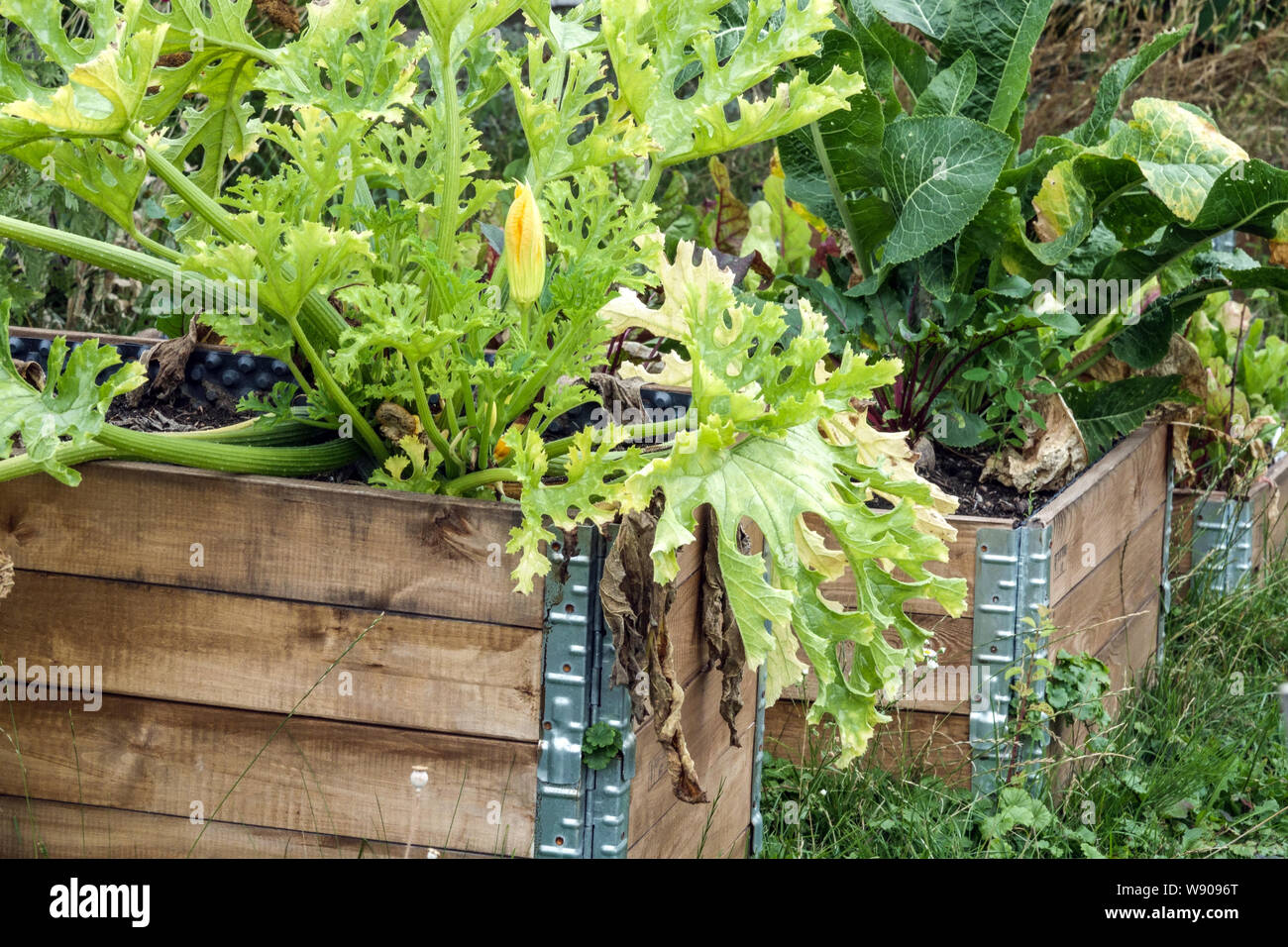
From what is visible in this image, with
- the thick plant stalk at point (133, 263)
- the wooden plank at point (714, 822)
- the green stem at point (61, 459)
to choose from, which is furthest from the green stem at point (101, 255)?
the wooden plank at point (714, 822)

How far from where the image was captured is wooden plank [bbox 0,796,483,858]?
160 centimetres

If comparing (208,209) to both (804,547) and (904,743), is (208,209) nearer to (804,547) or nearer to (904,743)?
(804,547)

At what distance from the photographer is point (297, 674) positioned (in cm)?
157

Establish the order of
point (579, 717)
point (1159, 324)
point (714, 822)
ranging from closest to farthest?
point (579, 717)
point (714, 822)
point (1159, 324)

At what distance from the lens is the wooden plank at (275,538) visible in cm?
151

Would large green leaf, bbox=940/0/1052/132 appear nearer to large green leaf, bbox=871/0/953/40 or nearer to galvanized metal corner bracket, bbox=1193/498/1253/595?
large green leaf, bbox=871/0/953/40

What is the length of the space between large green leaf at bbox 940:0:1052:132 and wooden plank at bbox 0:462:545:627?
4.45 feet

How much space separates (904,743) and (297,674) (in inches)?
40.2

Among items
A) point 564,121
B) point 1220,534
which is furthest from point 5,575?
point 1220,534

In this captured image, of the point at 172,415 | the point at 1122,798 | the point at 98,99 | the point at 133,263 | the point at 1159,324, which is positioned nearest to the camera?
the point at 98,99

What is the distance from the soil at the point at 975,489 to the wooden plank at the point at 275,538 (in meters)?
1.03

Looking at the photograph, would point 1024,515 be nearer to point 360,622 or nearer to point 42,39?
point 360,622

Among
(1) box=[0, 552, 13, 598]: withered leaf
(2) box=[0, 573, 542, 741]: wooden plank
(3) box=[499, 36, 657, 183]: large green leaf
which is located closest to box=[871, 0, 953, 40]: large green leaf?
(3) box=[499, 36, 657, 183]: large green leaf

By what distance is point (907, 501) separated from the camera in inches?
56.7
